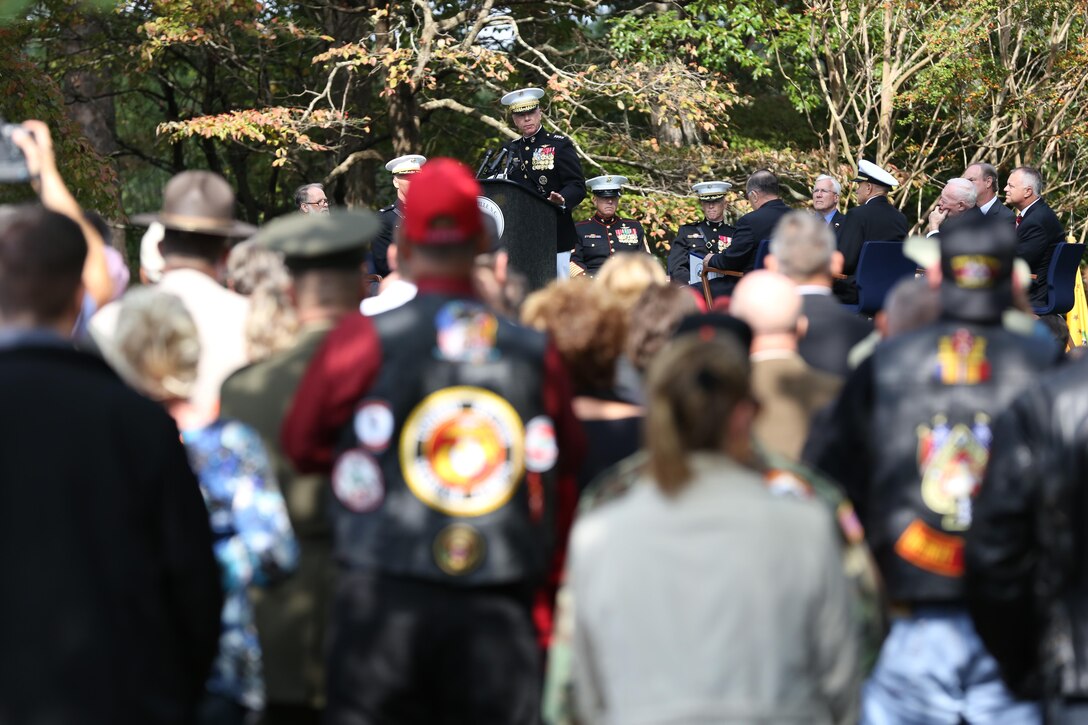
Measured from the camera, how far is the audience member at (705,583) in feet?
9.68

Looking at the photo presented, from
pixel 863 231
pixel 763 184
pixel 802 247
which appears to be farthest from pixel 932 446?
pixel 863 231

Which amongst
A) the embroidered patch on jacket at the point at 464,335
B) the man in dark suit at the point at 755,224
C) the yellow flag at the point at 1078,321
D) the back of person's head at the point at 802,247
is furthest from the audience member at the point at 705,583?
the yellow flag at the point at 1078,321

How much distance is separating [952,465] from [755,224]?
22.8ft

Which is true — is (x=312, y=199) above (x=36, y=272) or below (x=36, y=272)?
below

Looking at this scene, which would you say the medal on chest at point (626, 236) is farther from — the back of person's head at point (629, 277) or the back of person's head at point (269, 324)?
the back of person's head at point (269, 324)

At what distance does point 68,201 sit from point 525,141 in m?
7.15

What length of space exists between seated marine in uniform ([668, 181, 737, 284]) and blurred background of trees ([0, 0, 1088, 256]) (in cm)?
116

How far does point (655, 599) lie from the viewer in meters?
2.97

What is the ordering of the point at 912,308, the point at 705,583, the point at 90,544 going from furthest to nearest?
1. the point at 912,308
2. the point at 90,544
3. the point at 705,583

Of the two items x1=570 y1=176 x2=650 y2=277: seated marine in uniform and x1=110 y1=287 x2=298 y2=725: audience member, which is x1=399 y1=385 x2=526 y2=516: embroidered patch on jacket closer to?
x1=110 y1=287 x2=298 y2=725: audience member

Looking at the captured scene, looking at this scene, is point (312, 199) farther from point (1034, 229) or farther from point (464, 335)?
point (464, 335)

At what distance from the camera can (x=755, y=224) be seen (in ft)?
35.4

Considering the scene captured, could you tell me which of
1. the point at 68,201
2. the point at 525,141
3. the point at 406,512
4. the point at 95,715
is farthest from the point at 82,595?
the point at 525,141

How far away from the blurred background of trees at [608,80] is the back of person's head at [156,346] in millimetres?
12646
